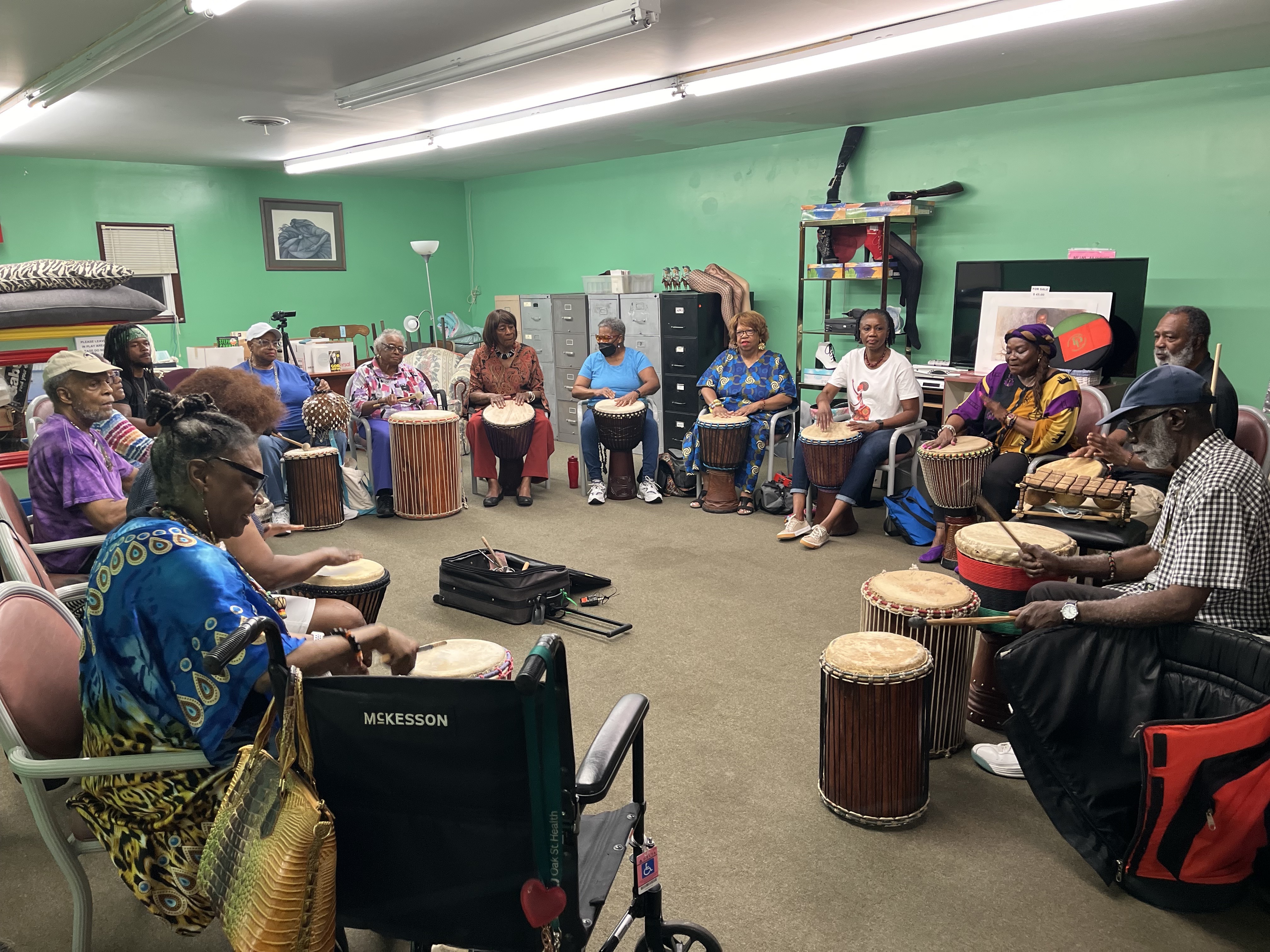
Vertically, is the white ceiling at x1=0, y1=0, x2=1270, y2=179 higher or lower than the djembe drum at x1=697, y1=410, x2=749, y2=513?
higher

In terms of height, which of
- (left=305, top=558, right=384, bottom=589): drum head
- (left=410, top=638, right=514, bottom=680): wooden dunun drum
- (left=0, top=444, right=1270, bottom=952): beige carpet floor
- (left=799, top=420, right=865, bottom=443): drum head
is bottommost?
(left=0, top=444, right=1270, bottom=952): beige carpet floor

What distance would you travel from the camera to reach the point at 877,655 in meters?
2.60

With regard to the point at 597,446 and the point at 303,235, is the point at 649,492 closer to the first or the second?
the point at 597,446

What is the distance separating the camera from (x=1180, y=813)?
84.1 inches

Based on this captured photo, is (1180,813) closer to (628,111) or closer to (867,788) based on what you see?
(867,788)

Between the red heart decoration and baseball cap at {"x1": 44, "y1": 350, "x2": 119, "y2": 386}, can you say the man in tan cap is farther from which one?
the red heart decoration

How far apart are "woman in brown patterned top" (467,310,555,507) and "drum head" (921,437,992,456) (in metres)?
3.03

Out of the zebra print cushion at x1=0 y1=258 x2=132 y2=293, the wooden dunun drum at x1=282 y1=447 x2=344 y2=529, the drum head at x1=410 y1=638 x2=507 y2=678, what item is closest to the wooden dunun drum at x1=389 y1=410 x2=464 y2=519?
the wooden dunun drum at x1=282 y1=447 x2=344 y2=529

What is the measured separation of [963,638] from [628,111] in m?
4.75

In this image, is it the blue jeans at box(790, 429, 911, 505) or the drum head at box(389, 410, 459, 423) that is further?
the drum head at box(389, 410, 459, 423)

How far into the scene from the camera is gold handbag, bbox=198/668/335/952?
1.35m

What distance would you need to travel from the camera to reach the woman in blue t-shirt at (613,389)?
6754 millimetres

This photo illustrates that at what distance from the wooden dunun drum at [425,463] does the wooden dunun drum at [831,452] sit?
8.14 feet

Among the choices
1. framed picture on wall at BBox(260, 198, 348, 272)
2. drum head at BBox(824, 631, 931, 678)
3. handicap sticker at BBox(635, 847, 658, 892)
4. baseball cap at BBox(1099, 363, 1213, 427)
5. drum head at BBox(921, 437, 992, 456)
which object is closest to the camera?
handicap sticker at BBox(635, 847, 658, 892)
